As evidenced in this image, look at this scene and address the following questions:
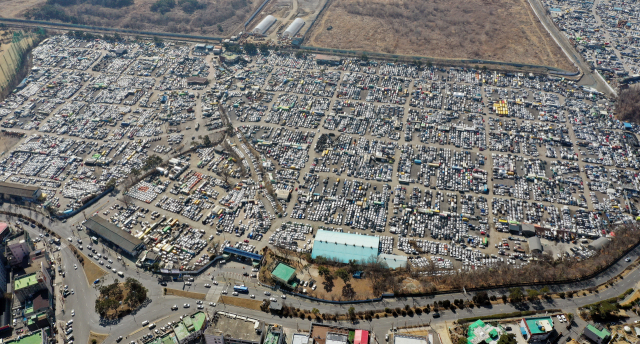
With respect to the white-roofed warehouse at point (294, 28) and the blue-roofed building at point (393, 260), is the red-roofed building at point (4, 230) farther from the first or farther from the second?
the white-roofed warehouse at point (294, 28)

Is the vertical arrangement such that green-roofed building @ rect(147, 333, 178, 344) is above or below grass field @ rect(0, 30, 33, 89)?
below

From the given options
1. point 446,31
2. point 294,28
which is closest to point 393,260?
point 294,28

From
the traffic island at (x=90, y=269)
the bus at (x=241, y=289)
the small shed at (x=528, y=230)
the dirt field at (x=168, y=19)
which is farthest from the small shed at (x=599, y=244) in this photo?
the dirt field at (x=168, y=19)

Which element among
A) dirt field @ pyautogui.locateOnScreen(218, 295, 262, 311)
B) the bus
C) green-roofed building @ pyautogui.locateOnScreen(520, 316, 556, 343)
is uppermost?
green-roofed building @ pyautogui.locateOnScreen(520, 316, 556, 343)

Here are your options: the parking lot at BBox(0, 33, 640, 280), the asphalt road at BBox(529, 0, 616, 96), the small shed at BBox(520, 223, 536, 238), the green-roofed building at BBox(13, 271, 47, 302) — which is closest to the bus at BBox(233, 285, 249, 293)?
the parking lot at BBox(0, 33, 640, 280)

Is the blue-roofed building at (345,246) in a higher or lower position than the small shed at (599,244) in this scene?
higher

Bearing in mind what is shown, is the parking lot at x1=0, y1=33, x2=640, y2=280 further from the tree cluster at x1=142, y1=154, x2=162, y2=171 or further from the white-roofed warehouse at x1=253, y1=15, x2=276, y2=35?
the white-roofed warehouse at x1=253, y1=15, x2=276, y2=35
